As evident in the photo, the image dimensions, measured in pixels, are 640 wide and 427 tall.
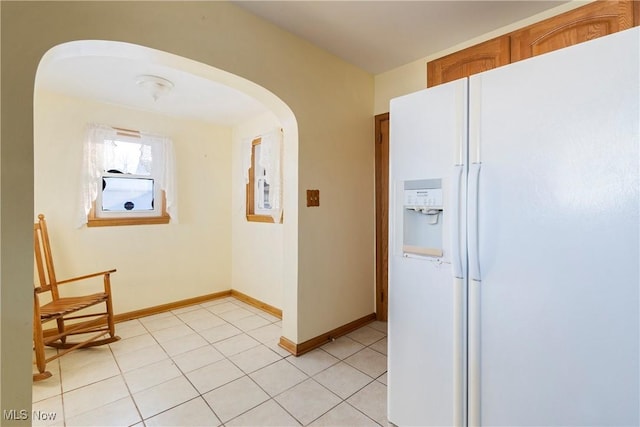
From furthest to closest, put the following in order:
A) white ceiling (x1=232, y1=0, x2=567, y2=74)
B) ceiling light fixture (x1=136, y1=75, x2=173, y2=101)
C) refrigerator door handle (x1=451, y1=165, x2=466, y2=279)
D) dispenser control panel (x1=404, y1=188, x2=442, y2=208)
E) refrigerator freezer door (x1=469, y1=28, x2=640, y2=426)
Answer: ceiling light fixture (x1=136, y1=75, x2=173, y2=101)
white ceiling (x1=232, y1=0, x2=567, y2=74)
dispenser control panel (x1=404, y1=188, x2=442, y2=208)
refrigerator door handle (x1=451, y1=165, x2=466, y2=279)
refrigerator freezer door (x1=469, y1=28, x2=640, y2=426)

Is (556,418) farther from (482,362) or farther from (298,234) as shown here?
(298,234)

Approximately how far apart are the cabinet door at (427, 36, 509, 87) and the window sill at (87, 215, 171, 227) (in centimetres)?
311

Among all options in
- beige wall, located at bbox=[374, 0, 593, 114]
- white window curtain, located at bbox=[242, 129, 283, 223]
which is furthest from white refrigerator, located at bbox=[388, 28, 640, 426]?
white window curtain, located at bbox=[242, 129, 283, 223]

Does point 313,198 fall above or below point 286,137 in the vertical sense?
below

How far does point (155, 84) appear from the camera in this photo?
2320 millimetres

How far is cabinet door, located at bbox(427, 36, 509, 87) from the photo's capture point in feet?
5.63

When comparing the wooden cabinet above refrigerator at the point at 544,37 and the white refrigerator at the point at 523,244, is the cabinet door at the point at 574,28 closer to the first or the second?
the wooden cabinet above refrigerator at the point at 544,37

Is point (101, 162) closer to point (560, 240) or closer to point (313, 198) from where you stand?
point (313, 198)

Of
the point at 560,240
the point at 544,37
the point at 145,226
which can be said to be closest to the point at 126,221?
the point at 145,226

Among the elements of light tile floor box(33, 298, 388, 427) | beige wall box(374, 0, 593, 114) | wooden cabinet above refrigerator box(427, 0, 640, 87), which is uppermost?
beige wall box(374, 0, 593, 114)

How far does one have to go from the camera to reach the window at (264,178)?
304 centimetres

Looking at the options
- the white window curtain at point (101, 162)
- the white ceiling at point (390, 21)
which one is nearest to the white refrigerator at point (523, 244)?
the white ceiling at point (390, 21)

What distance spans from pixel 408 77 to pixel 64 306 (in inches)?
139

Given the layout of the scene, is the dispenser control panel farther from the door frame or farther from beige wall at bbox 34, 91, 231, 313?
beige wall at bbox 34, 91, 231, 313
